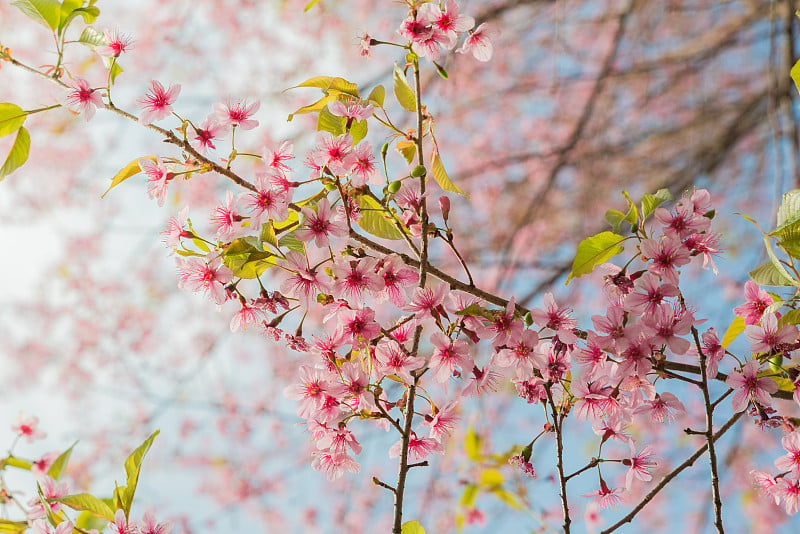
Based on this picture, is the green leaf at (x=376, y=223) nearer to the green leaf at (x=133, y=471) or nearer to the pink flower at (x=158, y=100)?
the pink flower at (x=158, y=100)

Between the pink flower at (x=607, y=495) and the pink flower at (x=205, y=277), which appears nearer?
the pink flower at (x=205, y=277)

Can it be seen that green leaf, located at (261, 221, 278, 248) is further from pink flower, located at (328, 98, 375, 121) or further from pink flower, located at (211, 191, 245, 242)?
pink flower, located at (328, 98, 375, 121)

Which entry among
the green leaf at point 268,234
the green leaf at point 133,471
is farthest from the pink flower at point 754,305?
the green leaf at point 133,471

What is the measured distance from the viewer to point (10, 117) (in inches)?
36.0

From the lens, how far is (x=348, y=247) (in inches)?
30.6

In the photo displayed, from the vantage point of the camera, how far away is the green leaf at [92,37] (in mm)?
920

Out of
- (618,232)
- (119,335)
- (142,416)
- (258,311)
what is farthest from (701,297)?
(119,335)

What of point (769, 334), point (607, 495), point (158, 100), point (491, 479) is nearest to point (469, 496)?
point (491, 479)

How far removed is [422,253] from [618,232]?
0.28 m

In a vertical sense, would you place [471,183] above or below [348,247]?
above

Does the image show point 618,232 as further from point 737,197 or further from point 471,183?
point 737,197

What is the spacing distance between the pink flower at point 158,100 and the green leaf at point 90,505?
604mm

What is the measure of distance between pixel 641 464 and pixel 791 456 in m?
0.19

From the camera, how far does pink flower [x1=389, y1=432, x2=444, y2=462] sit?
86cm
